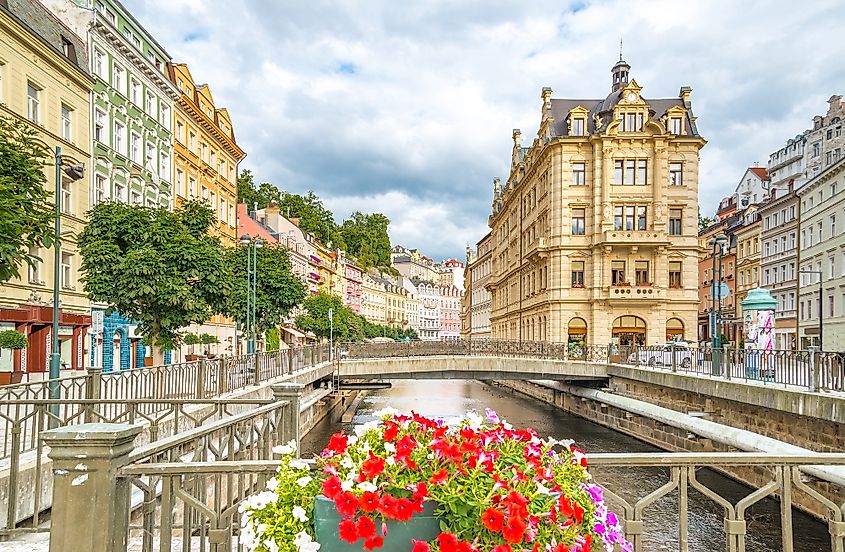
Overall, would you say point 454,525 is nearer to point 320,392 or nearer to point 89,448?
point 89,448

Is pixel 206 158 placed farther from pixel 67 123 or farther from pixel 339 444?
pixel 339 444

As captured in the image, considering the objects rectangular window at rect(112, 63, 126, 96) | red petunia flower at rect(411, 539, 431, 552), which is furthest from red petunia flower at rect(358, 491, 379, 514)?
rectangular window at rect(112, 63, 126, 96)

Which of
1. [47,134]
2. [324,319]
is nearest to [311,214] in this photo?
[324,319]

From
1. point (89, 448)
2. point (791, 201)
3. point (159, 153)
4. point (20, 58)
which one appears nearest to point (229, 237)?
point (159, 153)

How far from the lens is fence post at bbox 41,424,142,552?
355cm

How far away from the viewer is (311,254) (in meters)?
83.5

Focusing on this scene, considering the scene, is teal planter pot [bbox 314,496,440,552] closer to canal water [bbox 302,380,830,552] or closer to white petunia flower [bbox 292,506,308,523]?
white petunia flower [bbox 292,506,308,523]

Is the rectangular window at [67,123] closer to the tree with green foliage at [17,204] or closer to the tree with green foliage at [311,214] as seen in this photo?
the tree with green foliage at [17,204]

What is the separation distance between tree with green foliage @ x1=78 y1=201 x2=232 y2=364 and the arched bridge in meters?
14.1

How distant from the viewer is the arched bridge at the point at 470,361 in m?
35.3

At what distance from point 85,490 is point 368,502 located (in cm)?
154

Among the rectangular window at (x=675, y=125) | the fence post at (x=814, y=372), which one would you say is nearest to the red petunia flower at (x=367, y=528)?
the fence post at (x=814, y=372)

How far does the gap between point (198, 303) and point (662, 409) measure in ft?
53.1

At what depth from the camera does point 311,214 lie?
326ft
